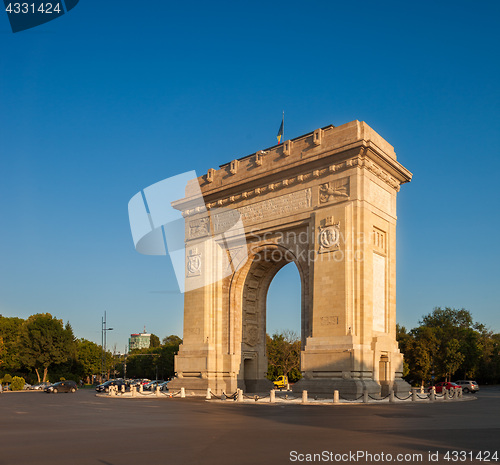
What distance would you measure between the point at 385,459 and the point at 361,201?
19907 millimetres

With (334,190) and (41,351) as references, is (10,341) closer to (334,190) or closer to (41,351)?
(41,351)

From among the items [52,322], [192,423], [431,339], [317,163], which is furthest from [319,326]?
[52,322]

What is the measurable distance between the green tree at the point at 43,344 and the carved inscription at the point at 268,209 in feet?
133

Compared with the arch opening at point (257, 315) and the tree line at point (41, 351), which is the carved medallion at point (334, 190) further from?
the tree line at point (41, 351)

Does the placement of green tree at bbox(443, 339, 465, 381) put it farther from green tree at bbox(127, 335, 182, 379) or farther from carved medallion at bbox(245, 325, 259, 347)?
green tree at bbox(127, 335, 182, 379)

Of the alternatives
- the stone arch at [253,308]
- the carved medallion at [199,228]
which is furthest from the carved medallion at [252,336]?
the carved medallion at [199,228]

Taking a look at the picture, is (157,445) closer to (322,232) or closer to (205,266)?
(322,232)

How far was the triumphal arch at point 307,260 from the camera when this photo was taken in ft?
87.9

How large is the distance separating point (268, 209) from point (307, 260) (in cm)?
434

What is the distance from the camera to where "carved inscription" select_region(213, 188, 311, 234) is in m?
30.4

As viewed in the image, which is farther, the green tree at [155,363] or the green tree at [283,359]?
the green tree at [155,363]

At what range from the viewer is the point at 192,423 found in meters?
14.5

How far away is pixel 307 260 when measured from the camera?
3022 cm

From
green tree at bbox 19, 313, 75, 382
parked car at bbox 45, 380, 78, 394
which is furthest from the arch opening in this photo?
green tree at bbox 19, 313, 75, 382
